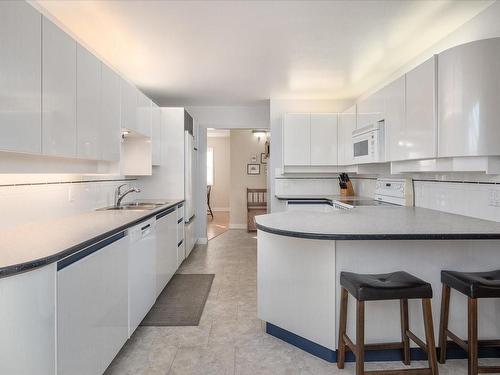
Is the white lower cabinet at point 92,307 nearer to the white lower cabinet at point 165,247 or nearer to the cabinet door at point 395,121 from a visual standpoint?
the white lower cabinet at point 165,247

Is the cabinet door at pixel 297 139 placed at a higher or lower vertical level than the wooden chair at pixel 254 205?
higher

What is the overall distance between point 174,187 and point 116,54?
5.97 feet

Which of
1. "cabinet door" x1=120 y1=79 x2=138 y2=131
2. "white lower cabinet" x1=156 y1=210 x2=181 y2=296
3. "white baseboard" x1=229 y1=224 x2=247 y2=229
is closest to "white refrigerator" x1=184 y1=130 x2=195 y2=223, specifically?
"white lower cabinet" x1=156 y1=210 x2=181 y2=296

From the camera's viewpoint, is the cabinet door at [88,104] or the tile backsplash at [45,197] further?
the cabinet door at [88,104]

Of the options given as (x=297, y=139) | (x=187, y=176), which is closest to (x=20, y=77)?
(x=187, y=176)

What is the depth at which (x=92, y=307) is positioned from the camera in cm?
172

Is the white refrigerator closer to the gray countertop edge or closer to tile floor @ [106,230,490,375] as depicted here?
tile floor @ [106,230,490,375]

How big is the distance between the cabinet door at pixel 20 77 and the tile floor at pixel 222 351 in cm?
149

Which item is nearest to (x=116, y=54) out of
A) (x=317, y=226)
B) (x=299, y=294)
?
(x=317, y=226)

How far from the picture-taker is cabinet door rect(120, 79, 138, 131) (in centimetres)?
296

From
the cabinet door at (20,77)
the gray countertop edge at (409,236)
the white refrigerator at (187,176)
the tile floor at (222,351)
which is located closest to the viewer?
the cabinet door at (20,77)

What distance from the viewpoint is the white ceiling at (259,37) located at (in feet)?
7.54

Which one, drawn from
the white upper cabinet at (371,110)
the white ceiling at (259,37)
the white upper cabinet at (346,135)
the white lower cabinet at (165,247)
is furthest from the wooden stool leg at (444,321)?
the white upper cabinet at (346,135)

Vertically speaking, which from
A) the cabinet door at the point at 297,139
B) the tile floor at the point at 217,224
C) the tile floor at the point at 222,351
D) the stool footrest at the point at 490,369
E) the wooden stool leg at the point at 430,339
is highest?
the cabinet door at the point at 297,139
